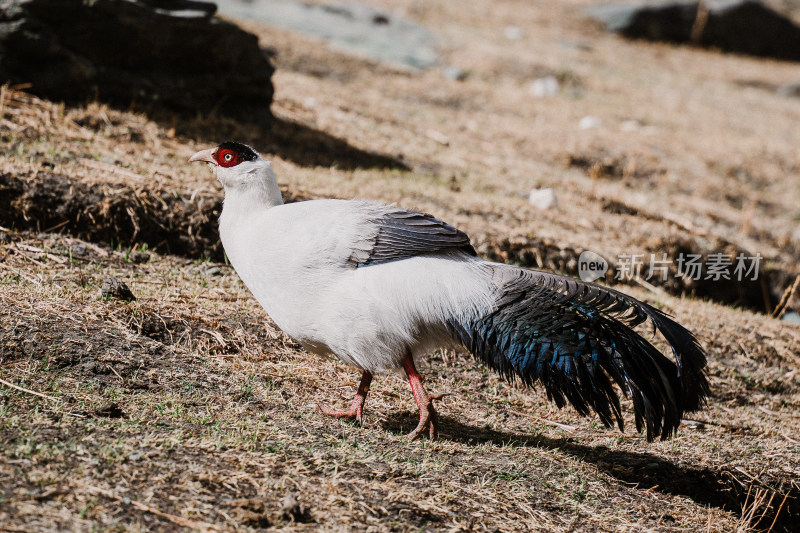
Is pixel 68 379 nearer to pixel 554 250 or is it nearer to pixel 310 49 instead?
pixel 554 250

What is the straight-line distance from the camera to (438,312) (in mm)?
3566

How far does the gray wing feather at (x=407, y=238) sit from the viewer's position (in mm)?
3635

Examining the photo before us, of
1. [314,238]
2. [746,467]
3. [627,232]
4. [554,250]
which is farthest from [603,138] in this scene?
[314,238]

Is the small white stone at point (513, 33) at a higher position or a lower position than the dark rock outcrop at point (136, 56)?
higher

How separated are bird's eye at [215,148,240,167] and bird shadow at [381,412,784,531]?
153 centimetres

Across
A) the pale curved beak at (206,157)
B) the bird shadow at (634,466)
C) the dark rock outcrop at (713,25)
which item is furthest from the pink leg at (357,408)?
the dark rock outcrop at (713,25)

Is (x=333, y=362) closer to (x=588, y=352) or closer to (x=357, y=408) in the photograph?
(x=357, y=408)

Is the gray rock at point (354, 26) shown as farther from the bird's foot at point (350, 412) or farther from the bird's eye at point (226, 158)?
the bird's foot at point (350, 412)

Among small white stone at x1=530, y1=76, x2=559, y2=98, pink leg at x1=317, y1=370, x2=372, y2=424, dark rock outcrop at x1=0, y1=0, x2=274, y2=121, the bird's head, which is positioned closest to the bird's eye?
the bird's head

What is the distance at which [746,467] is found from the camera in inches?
161

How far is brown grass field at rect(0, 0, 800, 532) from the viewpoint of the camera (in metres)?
2.97

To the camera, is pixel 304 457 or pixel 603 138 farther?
pixel 603 138

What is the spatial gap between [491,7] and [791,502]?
43.8 ft

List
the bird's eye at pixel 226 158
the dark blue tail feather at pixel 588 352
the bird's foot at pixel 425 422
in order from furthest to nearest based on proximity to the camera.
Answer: the bird's eye at pixel 226 158
the bird's foot at pixel 425 422
the dark blue tail feather at pixel 588 352
